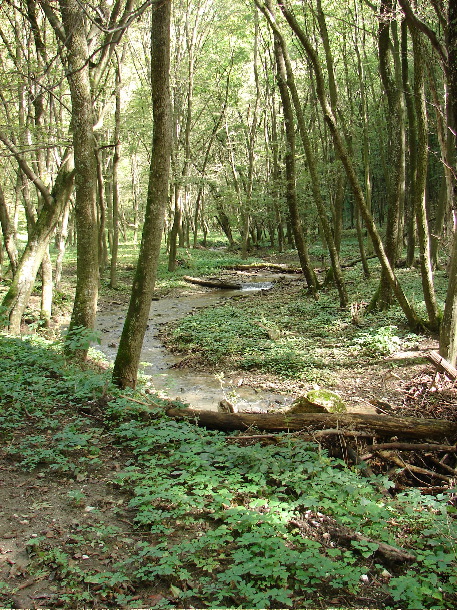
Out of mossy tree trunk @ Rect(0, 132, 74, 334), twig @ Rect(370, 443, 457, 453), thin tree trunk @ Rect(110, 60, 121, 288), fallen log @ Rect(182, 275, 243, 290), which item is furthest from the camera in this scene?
fallen log @ Rect(182, 275, 243, 290)

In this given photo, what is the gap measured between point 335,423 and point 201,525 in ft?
7.03

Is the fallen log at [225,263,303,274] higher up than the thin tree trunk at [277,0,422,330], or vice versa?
the thin tree trunk at [277,0,422,330]

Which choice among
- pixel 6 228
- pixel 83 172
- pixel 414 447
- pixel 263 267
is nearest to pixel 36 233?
pixel 83 172

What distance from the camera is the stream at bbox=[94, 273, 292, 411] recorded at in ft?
26.1

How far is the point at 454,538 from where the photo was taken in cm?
345

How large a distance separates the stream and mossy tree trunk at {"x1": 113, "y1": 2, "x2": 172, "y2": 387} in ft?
2.53

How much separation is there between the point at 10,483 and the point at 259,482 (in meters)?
2.28

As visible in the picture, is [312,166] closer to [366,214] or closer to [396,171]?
[396,171]

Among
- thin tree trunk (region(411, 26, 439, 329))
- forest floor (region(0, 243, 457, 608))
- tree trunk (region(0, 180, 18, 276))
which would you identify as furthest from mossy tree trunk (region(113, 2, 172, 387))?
tree trunk (region(0, 180, 18, 276))

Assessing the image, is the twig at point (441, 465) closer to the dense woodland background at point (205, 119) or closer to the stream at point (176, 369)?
the dense woodland background at point (205, 119)

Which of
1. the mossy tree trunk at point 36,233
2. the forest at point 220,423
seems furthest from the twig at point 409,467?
the mossy tree trunk at point 36,233

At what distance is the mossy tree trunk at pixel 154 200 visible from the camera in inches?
240

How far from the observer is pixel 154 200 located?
21.0 ft

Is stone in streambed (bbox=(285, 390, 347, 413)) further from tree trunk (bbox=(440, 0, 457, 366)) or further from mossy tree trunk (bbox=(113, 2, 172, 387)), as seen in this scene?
mossy tree trunk (bbox=(113, 2, 172, 387))
